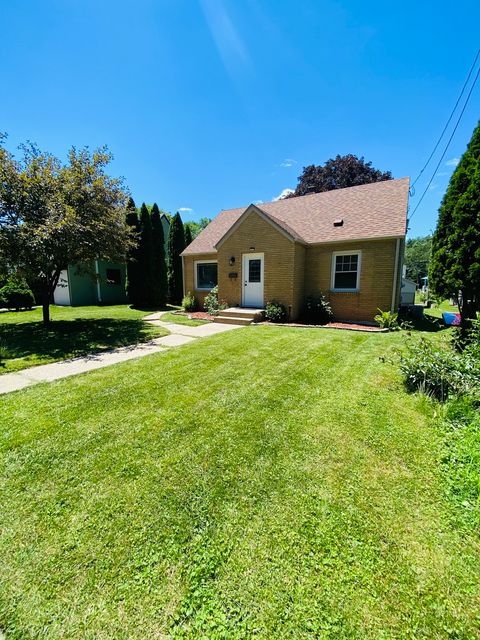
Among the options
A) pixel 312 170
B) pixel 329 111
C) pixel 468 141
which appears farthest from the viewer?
pixel 312 170

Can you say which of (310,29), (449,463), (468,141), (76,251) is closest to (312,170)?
(310,29)

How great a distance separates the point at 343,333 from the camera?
872 centimetres

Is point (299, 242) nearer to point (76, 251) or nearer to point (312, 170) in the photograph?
point (76, 251)

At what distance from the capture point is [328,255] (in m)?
11.2

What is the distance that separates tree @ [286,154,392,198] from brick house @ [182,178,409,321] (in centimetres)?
1541

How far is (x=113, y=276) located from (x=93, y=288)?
1682 millimetres

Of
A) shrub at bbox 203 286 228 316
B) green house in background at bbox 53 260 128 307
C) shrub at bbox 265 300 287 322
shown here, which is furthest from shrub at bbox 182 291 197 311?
green house in background at bbox 53 260 128 307

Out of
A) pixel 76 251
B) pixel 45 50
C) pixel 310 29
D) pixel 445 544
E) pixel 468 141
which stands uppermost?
pixel 310 29

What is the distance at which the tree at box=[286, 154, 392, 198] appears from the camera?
25703mm

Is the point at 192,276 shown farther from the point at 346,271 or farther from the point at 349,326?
the point at 349,326

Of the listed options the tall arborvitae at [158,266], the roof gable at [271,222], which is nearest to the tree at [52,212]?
the roof gable at [271,222]

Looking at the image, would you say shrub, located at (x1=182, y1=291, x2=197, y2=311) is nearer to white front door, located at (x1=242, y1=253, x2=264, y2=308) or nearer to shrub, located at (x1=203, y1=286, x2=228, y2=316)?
shrub, located at (x1=203, y1=286, x2=228, y2=316)

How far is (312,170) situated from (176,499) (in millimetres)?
31423

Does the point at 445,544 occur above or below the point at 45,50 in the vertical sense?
below
